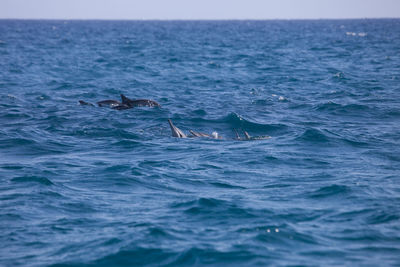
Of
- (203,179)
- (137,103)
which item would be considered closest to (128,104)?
(137,103)

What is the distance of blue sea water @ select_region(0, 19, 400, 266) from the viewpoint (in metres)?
8.14

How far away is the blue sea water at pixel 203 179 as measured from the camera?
8.14m

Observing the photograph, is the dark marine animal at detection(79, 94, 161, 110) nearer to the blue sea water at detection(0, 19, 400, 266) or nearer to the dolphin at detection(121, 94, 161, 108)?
the dolphin at detection(121, 94, 161, 108)

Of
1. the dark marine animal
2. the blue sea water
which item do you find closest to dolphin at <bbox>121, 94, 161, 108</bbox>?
the dark marine animal

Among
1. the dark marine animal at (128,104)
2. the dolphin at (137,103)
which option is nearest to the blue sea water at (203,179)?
the dark marine animal at (128,104)

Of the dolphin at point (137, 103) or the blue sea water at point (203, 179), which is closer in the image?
the blue sea water at point (203, 179)

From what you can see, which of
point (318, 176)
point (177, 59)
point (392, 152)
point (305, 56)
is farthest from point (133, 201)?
point (305, 56)

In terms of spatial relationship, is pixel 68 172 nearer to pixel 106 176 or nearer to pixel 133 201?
pixel 106 176

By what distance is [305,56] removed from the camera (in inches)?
1937

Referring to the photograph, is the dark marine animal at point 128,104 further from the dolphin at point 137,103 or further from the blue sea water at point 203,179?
the blue sea water at point 203,179

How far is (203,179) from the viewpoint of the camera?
11984 millimetres

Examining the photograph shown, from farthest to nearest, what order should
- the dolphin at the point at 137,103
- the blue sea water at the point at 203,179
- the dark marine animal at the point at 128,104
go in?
the dolphin at the point at 137,103
the dark marine animal at the point at 128,104
the blue sea water at the point at 203,179

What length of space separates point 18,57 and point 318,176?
39421mm

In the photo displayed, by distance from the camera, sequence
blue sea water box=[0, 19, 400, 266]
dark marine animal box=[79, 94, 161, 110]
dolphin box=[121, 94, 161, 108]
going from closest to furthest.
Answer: blue sea water box=[0, 19, 400, 266] < dark marine animal box=[79, 94, 161, 110] < dolphin box=[121, 94, 161, 108]
